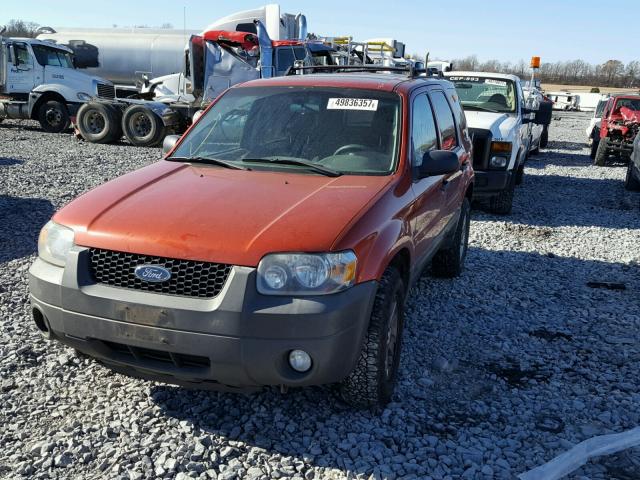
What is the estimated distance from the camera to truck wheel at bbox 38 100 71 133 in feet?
59.9

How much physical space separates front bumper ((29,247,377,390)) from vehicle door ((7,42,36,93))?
17499 mm

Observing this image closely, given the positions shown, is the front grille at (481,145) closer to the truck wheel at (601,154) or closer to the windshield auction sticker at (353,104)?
the windshield auction sticker at (353,104)

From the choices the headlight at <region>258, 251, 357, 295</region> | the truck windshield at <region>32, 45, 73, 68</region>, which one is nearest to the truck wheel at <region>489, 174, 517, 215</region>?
the headlight at <region>258, 251, 357, 295</region>

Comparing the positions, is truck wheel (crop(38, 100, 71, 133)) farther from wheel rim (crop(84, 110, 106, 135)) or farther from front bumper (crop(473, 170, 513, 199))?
front bumper (crop(473, 170, 513, 199))

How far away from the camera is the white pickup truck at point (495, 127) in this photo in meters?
8.58

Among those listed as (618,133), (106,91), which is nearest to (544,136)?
(618,133)

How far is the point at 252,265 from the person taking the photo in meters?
2.81

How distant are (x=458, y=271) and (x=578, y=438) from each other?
2858mm

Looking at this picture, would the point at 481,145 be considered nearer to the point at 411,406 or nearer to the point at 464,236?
the point at 464,236

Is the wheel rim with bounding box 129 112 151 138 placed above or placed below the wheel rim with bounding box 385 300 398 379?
below

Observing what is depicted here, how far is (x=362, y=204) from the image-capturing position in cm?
326

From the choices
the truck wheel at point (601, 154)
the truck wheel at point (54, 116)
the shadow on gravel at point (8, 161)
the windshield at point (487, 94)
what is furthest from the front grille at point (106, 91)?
the truck wheel at point (601, 154)

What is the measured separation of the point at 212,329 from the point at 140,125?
47.3ft

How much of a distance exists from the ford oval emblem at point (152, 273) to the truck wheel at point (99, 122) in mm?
14418
